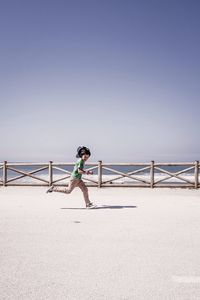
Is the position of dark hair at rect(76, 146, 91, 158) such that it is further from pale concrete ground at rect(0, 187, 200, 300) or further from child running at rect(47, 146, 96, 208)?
pale concrete ground at rect(0, 187, 200, 300)

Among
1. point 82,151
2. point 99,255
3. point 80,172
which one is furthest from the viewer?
point 82,151

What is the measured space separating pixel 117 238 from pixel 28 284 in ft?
6.85

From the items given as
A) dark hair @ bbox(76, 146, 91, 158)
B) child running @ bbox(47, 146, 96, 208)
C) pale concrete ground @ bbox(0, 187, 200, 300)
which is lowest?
pale concrete ground @ bbox(0, 187, 200, 300)

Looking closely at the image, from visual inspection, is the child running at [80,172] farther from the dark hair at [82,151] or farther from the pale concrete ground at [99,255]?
the pale concrete ground at [99,255]

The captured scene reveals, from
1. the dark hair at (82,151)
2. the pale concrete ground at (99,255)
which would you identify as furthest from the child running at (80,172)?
the pale concrete ground at (99,255)

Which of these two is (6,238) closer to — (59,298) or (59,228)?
(59,228)

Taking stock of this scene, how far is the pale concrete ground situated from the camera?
3.10 meters

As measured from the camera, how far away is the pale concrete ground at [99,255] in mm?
3100

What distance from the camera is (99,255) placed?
4.16 metres

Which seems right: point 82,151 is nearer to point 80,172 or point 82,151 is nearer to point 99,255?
point 80,172

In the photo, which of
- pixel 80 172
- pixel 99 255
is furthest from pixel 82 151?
pixel 99 255

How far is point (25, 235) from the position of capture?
17.2 feet

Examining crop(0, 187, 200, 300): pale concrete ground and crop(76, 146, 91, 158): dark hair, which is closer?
crop(0, 187, 200, 300): pale concrete ground

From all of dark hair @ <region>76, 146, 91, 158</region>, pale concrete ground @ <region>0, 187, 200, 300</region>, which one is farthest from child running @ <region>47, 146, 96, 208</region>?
pale concrete ground @ <region>0, 187, 200, 300</region>
